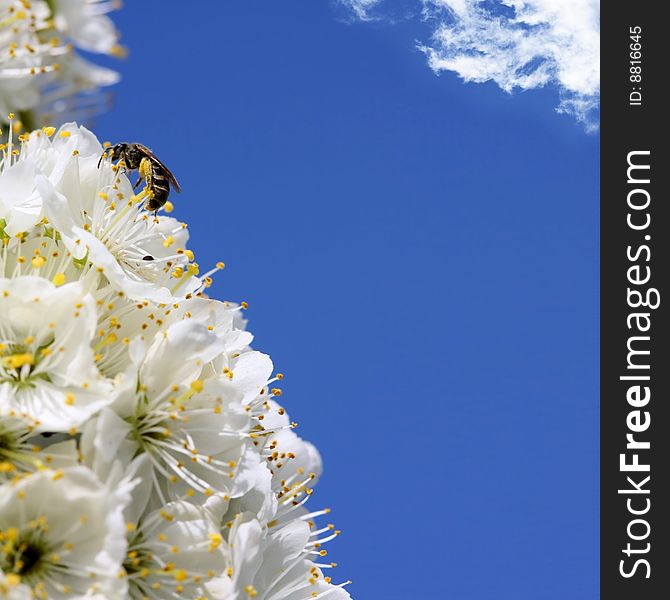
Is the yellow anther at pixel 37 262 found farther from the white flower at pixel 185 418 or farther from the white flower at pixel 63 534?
the white flower at pixel 63 534

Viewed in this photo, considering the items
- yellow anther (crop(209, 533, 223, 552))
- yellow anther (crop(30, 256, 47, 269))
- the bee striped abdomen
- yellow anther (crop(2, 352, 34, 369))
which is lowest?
yellow anther (crop(209, 533, 223, 552))

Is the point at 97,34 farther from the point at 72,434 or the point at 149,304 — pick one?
the point at 72,434

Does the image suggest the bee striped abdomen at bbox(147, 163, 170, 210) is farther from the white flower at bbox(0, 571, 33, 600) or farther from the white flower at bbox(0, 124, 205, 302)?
the white flower at bbox(0, 571, 33, 600)

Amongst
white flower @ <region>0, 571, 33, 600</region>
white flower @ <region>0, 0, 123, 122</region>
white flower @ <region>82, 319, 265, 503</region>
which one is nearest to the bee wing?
white flower @ <region>0, 0, 123, 122</region>

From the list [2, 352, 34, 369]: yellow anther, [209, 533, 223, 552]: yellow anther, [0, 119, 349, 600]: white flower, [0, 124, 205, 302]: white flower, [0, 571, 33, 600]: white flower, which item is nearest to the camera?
[0, 571, 33, 600]: white flower

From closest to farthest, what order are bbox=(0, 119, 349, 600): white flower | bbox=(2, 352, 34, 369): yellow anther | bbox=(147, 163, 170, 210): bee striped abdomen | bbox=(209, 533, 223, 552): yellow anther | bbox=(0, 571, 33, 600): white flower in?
bbox=(0, 571, 33, 600): white flower < bbox=(0, 119, 349, 600): white flower < bbox=(2, 352, 34, 369): yellow anther < bbox=(209, 533, 223, 552): yellow anther < bbox=(147, 163, 170, 210): bee striped abdomen

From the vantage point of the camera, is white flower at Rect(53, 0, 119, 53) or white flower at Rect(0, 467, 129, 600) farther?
white flower at Rect(53, 0, 119, 53)

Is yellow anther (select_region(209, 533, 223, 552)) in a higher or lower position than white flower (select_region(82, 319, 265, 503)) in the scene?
lower
